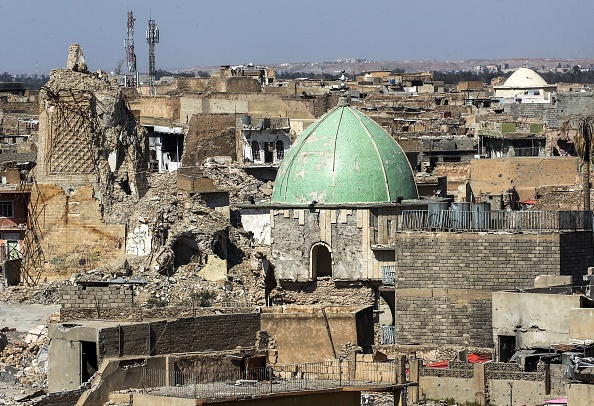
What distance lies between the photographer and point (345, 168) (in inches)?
1070

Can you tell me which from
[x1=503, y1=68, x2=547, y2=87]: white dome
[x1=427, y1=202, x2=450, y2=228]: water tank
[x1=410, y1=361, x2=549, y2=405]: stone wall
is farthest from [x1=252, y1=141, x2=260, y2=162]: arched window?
[x1=503, y1=68, x2=547, y2=87]: white dome

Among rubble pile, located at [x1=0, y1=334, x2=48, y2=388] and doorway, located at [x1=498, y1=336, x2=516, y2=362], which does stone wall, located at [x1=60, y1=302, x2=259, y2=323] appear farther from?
doorway, located at [x1=498, y1=336, x2=516, y2=362]

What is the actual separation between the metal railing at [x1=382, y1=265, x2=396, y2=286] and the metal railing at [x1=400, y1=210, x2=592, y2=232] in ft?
5.77

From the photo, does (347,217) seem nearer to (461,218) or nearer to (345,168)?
(345,168)

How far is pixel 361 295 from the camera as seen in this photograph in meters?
26.8

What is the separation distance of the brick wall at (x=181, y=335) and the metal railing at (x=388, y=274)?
3950 millimetres

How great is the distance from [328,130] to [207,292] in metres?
5.32

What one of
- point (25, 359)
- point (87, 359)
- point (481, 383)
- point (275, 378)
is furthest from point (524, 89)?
point (275, 378)

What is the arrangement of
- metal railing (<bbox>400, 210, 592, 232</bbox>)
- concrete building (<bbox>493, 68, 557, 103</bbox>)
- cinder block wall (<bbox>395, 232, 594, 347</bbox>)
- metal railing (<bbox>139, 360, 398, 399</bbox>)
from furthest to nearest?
concrete building (<bbox>493, 68, 557, 103</bbox>)
metal railing (<bbox>400, 210, 592, 232</bbox>)
cinder block wall (<bbox>395, 232, 594, 347</bbox>)
metal railing (<bbox>139, 360, 398, 399</bbox>)

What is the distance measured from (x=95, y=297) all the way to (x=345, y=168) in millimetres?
5204

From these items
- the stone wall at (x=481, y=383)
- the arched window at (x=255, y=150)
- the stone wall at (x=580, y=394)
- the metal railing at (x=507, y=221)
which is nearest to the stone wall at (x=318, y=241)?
the metal railing at (x=507, y=221)

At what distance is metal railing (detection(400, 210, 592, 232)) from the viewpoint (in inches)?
915

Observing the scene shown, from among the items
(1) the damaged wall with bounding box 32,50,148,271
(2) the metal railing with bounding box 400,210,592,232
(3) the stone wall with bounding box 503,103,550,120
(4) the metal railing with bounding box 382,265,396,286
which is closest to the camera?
(2) the metal railing with bounding box 400,210,592,232

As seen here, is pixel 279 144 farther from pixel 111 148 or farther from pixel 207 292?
pixel 207 292
